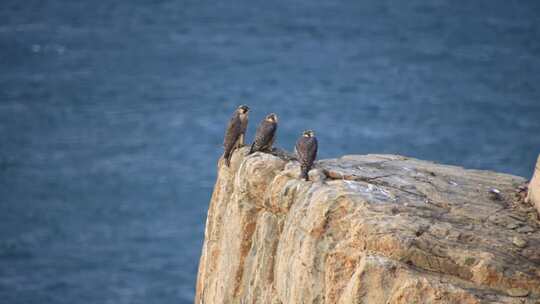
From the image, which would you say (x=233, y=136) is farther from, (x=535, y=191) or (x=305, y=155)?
(x=535, y=191)

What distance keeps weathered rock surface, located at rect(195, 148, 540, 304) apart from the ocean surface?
68169mm

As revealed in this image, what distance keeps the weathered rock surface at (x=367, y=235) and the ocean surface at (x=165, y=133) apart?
68.2 meters

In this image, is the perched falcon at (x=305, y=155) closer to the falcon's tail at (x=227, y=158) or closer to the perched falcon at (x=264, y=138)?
the perched falcon at (x=264, y=138)

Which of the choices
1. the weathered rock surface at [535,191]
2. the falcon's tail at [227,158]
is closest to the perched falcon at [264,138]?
the falcon's tail at [227,158]

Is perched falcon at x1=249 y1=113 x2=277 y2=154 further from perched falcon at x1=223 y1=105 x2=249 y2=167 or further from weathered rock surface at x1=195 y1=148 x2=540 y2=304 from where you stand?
perched falcon at x1=223 y1=105 x2=249 y2=167

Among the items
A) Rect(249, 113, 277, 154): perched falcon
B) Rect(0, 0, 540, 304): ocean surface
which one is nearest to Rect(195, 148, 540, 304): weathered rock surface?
Rect(249, 113, 277, 154): perched falcon

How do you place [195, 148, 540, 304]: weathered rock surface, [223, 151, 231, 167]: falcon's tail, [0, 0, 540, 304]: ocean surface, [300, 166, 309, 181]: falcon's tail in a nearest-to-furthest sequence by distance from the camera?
[195, 148, 540, 304]: weathered rock surface → [300, 166, 309, 181]: falcon's tail → [223, 151, 231, 167]: falcon's tail → [0, 0, 540, 304]: ocean surface

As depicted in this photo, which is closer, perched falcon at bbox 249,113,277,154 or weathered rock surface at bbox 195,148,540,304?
weathered rock surface at bbox 195,148,540,304

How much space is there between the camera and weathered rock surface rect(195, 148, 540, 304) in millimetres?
28797

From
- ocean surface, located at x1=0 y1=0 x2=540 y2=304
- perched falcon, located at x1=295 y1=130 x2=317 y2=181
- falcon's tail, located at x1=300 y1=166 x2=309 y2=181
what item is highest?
perched falcon, located at x1=295 y1=130 x2=317 y2=181

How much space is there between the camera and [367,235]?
2962cm

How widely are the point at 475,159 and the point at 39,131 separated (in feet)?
171

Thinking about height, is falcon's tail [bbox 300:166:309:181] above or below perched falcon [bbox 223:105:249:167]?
below

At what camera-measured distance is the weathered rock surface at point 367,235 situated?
28.8m
